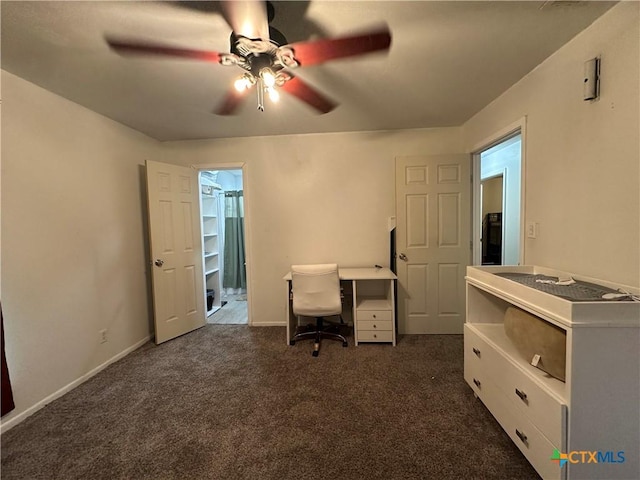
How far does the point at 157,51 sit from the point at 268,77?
605 mm

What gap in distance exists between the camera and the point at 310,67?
1.74m

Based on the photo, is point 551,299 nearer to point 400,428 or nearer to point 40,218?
point 400,428

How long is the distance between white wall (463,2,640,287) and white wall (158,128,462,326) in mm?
1324

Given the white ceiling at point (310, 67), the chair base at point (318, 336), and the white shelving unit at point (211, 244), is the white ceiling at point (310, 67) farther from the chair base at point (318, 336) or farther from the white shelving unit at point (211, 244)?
the chair base at point (318, 336)

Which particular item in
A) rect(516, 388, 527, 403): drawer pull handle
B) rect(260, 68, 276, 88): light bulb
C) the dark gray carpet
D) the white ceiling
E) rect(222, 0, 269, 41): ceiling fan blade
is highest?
the white ceiling

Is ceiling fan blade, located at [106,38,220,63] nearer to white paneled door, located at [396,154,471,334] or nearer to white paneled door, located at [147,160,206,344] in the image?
white paneled door, located at [147,160,206,344]

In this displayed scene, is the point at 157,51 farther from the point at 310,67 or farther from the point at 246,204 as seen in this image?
the point at 246,204

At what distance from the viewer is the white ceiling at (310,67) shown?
4.25ft

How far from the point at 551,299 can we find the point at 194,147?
3.69 m

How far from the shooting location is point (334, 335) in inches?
107

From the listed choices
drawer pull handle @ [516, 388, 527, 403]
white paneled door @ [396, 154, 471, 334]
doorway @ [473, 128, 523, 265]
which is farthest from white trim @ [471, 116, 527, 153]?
drawer pull handle @ [516, 388, 527, 403]

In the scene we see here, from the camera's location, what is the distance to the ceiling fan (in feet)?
3.71
